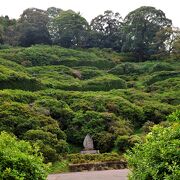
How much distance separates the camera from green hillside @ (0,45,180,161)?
77.4 ft

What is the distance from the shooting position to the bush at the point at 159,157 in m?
6.70

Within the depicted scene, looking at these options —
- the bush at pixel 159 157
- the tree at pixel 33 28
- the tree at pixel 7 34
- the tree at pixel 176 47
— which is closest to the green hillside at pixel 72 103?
the tree at pixel 176 47

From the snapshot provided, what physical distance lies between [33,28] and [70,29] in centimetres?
500

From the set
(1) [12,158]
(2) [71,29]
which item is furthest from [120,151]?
(2) [71,29]

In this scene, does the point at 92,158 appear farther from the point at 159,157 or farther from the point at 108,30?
the point at 108,30

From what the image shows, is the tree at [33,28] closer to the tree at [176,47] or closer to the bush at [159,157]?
the tree at [176,47]

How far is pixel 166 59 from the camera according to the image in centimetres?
5412

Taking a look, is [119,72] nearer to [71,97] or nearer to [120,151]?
[71,97]

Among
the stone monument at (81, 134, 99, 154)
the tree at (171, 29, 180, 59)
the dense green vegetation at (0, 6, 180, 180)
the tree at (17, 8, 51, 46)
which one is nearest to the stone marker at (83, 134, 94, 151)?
the stone monument at (81, 134, 99, 154)

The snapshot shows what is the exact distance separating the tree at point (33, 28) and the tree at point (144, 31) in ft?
36.6

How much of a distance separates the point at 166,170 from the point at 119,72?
4166 centimetres

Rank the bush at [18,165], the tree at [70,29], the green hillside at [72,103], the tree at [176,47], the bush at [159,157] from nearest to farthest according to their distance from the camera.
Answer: the bush at [159,157]
the bush at [18,165]
the green hillside at [72,103]
the tree at [176,47]
the tree at [70,29]

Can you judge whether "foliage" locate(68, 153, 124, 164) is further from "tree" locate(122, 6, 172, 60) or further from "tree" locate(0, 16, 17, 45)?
"tree" locate(0, 16, 17, 45)

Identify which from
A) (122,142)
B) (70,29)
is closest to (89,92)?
(122,142)
